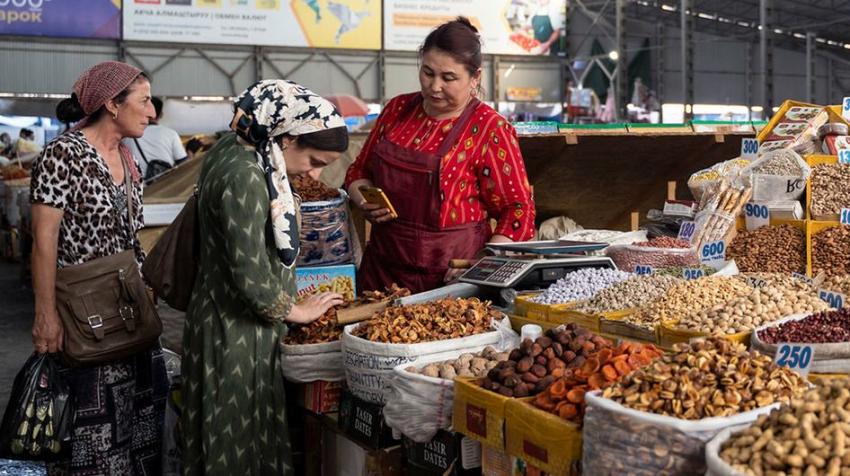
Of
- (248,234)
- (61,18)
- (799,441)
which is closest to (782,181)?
(248,234)

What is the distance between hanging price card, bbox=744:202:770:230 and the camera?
3062 mm

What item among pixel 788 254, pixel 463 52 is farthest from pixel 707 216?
pixel 463 52

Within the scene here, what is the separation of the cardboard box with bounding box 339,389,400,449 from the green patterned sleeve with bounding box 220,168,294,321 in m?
0.34

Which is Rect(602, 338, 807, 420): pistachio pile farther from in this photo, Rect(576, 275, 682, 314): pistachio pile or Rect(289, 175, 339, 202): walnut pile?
Rect(289, 175, 339, 202): walnut pile

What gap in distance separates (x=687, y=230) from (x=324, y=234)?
1.38 meters

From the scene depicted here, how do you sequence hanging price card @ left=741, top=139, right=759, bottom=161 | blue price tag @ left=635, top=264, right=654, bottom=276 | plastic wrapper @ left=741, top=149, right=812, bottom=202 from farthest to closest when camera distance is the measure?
hanging price card @ left=741, top=139, right=759, bottom=161 < plastic wrapper @ left=741, top=149, right=812, bottom=202 < blue price tag @ left=635, top=264, right=654, bottom=276

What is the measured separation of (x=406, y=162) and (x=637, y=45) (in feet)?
83.0

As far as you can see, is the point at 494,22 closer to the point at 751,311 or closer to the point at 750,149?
the point at 750,149

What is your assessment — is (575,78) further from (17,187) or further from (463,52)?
(463,52)

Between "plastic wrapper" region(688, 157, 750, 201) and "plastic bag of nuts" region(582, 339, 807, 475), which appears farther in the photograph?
"plastic wrapper" region(688, 157, 750, 201)

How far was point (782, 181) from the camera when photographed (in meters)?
3.05

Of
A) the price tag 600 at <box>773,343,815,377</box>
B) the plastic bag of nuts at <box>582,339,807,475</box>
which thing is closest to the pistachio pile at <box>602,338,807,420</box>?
the plastic bag of nuts at <box>582,339,807,475</box>

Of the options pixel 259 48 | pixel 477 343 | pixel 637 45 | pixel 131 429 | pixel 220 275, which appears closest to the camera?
pixel 477 343

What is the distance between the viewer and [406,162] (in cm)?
306
